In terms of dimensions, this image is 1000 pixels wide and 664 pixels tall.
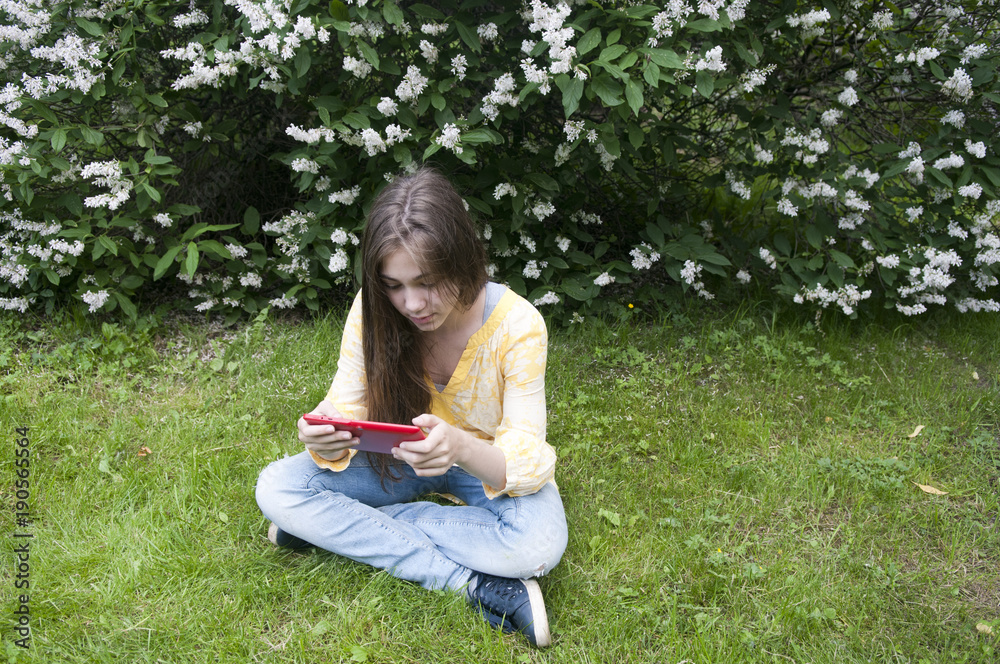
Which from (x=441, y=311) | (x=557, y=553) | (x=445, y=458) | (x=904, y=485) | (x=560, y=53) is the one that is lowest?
(x=904, y=485)

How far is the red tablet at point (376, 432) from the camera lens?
1.67 metres

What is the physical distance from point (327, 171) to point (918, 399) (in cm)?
263

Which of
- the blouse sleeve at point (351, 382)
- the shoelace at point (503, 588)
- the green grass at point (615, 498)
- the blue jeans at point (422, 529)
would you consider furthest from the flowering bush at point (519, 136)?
the shoelace at point (503, 588)

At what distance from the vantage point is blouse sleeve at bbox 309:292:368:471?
214 centimetres

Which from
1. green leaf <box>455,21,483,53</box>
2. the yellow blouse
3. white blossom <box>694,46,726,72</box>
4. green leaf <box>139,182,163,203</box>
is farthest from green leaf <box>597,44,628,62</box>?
green leaf <box>139,182,163,203</box>

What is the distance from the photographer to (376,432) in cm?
171

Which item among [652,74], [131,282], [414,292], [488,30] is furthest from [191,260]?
[652,74]

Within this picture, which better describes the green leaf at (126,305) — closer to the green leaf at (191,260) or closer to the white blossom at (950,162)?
the green leaf at (191,260)

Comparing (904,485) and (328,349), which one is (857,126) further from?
(328,349)

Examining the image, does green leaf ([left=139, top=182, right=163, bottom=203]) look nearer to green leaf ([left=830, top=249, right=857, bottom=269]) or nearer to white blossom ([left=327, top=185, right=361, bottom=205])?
white blossom ([left=327, top=185, right=361, bottom=205])

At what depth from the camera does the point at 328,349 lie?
323 cm

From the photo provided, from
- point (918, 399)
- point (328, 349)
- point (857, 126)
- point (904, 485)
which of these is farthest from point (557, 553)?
point (857, 126)

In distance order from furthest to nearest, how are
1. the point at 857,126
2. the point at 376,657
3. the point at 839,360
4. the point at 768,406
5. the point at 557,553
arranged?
the point at 857,126
the point at 839,360
the point at 768,406
the point at 557,553
the point at 376,657

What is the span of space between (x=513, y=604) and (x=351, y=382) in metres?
0.77
